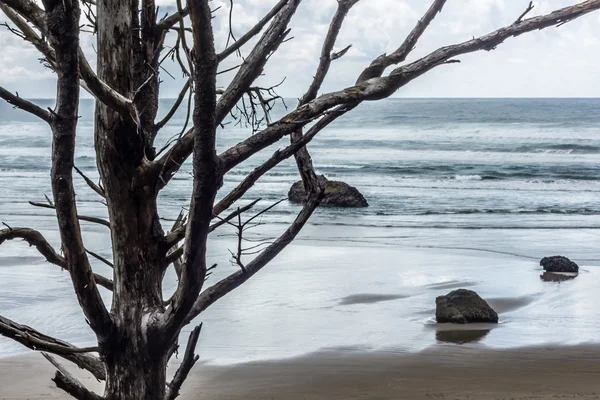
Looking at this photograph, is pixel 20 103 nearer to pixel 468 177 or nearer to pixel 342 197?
pixel 342 197

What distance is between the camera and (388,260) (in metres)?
13.7

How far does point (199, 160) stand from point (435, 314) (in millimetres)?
8204

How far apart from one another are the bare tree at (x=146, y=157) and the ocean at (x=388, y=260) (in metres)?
Result: 0.64

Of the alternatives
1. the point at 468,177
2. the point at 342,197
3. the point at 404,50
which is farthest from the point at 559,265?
the point at 468,177

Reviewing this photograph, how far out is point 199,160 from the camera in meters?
1.86

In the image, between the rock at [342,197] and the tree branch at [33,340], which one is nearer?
the tree branch at [33,340]

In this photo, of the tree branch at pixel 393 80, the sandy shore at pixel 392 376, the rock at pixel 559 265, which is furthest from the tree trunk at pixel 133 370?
the rock at pixel 559 265

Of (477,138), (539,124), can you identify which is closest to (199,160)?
(477,138)

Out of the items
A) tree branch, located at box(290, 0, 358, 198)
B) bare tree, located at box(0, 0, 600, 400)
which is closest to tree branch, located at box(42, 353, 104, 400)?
bare tree, located at box(0, 0, 600, 400)

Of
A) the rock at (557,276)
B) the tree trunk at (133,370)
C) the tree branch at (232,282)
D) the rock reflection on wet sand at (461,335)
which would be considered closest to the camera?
the tree trunk at (133,370)

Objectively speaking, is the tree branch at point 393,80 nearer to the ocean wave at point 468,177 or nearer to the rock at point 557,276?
the rock at point 557,276

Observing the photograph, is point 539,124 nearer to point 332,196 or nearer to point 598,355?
point 332,196

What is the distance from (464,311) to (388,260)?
4.26 m

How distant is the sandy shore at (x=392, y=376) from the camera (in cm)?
732
